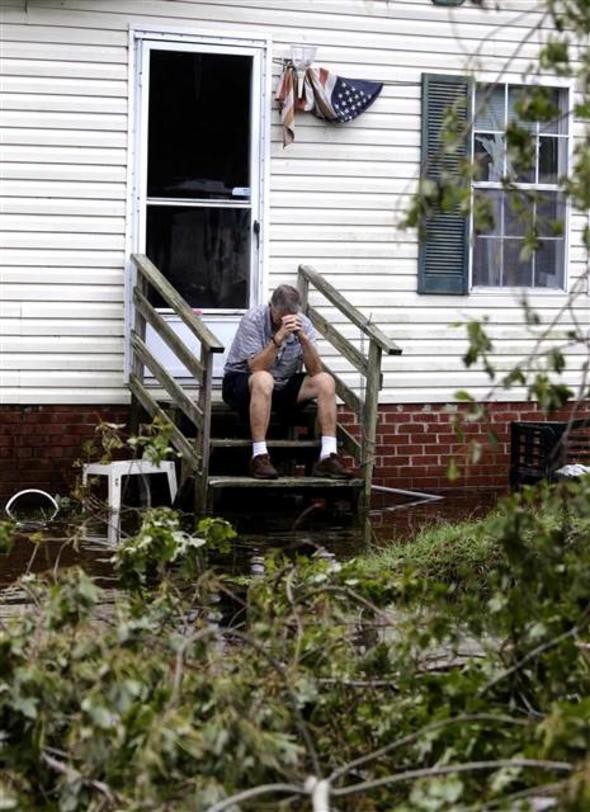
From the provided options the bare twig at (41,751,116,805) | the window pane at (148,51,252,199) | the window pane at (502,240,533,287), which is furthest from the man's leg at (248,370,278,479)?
the bare twig at (41,751,116,805)

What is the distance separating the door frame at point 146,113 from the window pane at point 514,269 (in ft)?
6.19

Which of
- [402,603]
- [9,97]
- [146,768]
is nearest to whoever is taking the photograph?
[146,768]

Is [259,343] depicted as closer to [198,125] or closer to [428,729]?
[198,125]

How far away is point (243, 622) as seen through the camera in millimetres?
7383

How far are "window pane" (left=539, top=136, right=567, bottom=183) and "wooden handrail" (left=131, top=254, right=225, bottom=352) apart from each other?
9.99 feet

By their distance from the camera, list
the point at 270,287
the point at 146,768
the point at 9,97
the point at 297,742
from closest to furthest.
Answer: the point at 146,768 → the point at 297,742 → the point at 9,97 → the point at 270,287

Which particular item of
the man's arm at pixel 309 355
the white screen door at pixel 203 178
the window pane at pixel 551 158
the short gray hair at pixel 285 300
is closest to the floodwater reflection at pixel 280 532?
the man's arm at pixel 309 355

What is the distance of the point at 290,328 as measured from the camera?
1060 cm

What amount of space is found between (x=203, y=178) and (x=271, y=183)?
0.47m

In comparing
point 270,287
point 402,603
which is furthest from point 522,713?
point 270,287

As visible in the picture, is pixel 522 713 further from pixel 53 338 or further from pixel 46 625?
pixel 53 338

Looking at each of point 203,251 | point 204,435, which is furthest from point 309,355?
point 203,251

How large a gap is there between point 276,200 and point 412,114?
122cm

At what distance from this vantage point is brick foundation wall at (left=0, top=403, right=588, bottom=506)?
11.1m
